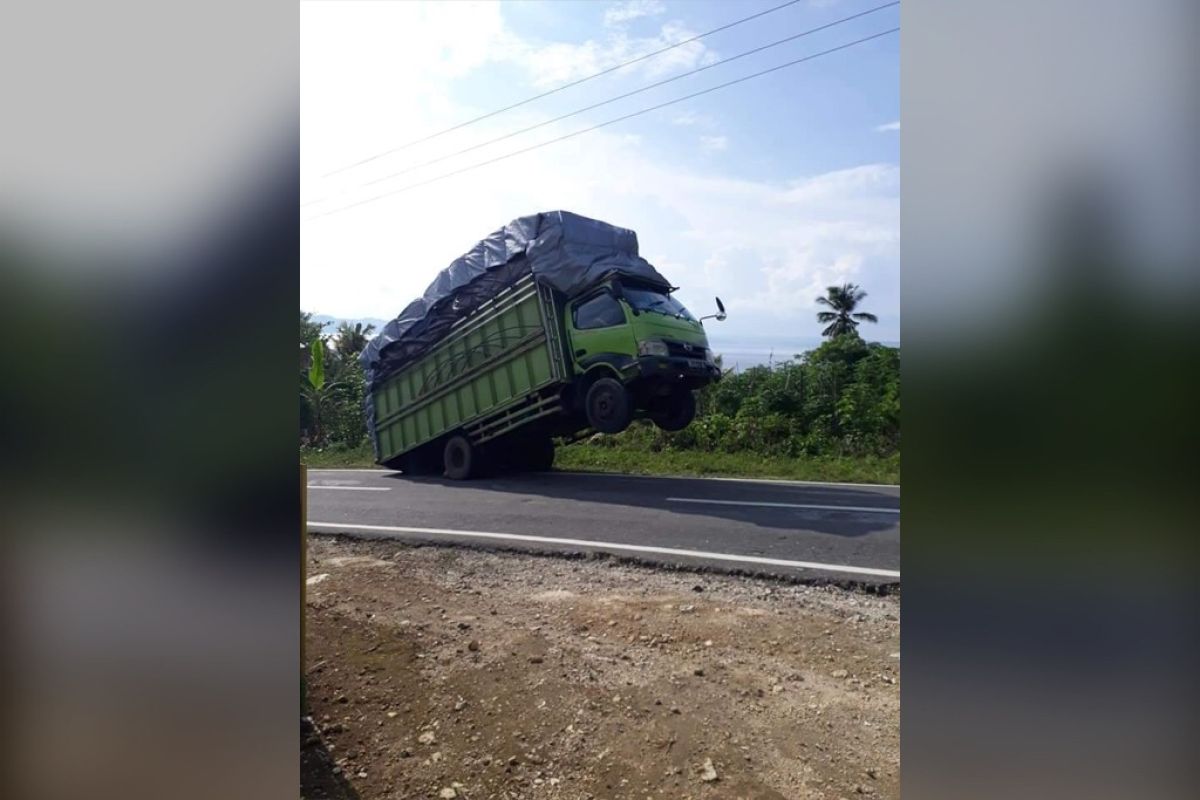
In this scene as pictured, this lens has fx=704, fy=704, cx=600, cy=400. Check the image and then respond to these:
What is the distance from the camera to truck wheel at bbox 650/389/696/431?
947 cm

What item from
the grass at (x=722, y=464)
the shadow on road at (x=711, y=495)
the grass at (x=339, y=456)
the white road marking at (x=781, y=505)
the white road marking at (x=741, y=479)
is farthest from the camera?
the grass at (x=339, y=456)

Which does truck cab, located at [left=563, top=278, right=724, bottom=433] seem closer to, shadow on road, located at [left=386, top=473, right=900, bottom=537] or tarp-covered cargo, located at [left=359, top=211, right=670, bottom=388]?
tarp-covered cargo, located at [left=359, top=211, right=670, bottom=388]

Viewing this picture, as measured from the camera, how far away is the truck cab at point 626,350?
8477 millimetres

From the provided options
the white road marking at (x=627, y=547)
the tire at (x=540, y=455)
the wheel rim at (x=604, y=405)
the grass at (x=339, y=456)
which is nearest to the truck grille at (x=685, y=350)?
the wheel rim at (x=604, y=405)

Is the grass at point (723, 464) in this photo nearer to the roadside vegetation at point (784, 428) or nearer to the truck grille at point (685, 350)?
the roadside vegetation at point (784, 428)

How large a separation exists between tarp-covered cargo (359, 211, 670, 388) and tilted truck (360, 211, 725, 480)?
A: 0.05 feet

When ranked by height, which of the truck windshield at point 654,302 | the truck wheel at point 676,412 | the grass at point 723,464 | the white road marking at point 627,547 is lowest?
the white road marking at point 627,547

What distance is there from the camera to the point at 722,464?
35.4 feet

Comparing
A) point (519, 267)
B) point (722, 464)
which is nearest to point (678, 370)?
point (519, 267)

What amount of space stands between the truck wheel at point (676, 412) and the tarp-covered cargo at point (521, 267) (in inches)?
60.4

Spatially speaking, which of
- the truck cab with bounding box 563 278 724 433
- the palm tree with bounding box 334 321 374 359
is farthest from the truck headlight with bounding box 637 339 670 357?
the palm tree with bounding box 334 321 374 359
